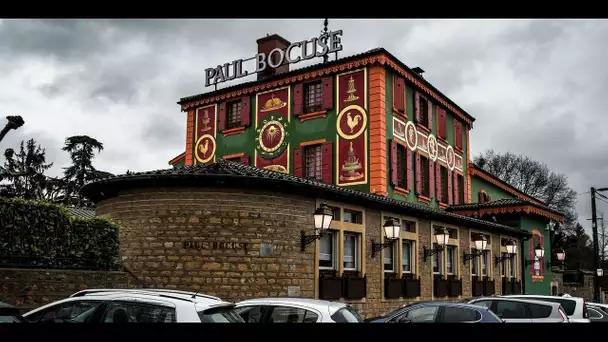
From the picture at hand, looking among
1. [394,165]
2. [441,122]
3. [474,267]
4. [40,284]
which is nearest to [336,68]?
[394,165]

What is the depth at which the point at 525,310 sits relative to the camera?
46.4 ft

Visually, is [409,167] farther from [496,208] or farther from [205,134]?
[205,134]

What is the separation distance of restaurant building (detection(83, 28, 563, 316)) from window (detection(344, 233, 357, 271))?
44 millimetres

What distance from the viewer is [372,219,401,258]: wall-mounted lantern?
62.8 ft

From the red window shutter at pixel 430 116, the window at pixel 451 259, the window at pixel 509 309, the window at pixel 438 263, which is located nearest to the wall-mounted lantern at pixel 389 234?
the window at pixel 438 263

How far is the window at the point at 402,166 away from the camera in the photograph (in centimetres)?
2799

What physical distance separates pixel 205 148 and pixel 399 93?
1017cm

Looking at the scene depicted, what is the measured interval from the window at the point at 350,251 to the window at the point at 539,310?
20.3 feet

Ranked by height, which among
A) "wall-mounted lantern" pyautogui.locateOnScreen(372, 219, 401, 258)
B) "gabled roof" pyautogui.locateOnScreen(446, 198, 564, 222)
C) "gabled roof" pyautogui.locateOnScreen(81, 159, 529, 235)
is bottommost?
"wall-mounted lantern" pyautogui.locateOnScreen(372, 219, 401, 258)

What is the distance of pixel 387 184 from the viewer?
26328 millimetres

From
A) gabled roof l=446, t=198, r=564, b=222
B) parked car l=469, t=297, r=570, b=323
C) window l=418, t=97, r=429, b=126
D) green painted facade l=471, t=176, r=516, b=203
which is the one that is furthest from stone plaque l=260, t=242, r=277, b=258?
green painted facade l=471, t=176, r=516, b=203

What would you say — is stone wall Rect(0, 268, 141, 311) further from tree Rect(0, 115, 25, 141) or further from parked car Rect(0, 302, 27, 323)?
parked car Rect(0, 302, 27, 323)

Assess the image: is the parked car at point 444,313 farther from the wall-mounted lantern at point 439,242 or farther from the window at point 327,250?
the wall-mounted lantern at point 439,242
